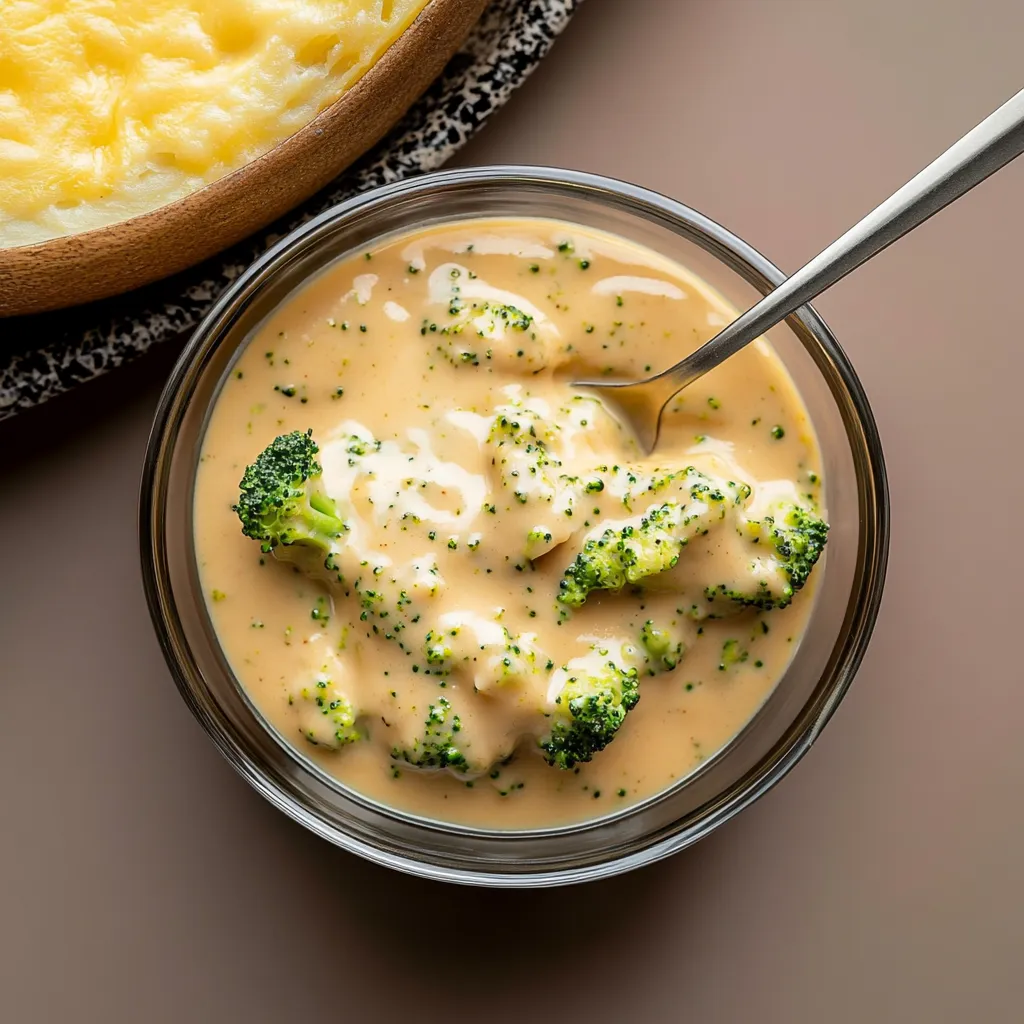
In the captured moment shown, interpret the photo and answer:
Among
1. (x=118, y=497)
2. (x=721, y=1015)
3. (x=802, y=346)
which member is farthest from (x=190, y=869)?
(x=802, y=346)

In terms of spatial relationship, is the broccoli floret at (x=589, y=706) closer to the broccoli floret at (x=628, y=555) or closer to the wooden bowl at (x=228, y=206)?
the broccoli floret at (x=628, y=555)

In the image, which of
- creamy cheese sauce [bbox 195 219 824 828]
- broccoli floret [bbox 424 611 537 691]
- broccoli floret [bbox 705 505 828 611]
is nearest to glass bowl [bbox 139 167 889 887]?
creamy cheese sauce [bbox 195 219 824 828]

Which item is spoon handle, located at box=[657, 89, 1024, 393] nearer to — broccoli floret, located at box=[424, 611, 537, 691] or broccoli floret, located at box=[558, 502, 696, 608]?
broccoli floret, located at box=[558, 502, 696, 608]

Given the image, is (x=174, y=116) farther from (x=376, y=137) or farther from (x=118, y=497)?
(x=118, y=497)

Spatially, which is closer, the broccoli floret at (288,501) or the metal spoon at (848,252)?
the metal spoon at (848,252)

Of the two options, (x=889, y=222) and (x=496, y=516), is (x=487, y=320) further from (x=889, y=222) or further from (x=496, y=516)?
(x=889, y=222)

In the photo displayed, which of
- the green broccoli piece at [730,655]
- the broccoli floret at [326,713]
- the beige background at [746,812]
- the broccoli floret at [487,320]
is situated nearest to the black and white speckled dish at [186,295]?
the beige background at [746,812]
